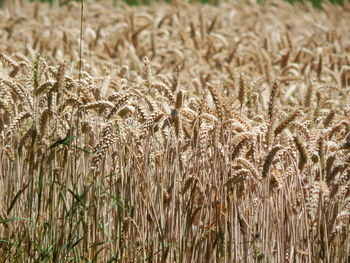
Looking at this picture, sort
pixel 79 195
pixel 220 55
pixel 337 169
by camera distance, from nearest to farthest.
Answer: pixel 337 169 < pixel 79 195 < pixel 220 55

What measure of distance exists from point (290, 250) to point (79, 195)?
100 centimetres

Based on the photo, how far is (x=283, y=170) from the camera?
304 cm

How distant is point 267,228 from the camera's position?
3.05 meters

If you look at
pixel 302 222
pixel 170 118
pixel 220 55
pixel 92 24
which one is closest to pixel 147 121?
pixel 170 118

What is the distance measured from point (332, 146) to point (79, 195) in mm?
1179

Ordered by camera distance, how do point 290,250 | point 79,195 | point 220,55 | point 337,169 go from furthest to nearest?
point 220,55, point 79,195, point 290,250, point 337,169

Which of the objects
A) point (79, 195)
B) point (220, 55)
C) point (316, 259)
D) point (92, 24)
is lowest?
point (316, 259)

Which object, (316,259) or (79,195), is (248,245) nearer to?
(316,259)

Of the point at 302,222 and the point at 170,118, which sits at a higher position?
the point at 170,118

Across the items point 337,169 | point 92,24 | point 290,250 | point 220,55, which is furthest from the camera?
point 92,24

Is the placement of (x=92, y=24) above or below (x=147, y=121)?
above

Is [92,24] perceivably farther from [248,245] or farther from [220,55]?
[248,245]

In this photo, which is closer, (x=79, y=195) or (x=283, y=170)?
(x=283, y=170)

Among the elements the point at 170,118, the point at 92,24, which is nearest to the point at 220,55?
the point at 92,24
